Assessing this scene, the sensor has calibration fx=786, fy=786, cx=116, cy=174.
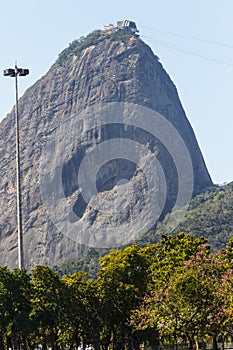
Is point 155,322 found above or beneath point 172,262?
beneath

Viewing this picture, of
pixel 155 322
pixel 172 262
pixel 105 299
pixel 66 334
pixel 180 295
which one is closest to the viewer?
pixel 180 295

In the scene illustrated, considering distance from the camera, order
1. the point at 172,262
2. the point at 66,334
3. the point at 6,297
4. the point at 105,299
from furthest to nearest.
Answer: the point at 66,334
the point at 105,299
the point at 6,297
the point at 172,262

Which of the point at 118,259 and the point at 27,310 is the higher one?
the point at 118,259

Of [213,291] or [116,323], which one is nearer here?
[213,291]

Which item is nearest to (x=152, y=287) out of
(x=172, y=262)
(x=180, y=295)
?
(x=172, y=262)

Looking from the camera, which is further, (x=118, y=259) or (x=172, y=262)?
(x=118, y=259)

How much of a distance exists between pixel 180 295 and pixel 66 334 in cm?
2922

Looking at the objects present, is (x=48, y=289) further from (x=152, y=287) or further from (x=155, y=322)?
(x=155, y=322)

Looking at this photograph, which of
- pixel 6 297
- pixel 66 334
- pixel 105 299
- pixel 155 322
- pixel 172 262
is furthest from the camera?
pixel 66 334

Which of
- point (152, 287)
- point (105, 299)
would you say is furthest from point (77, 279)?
point (152, 287)

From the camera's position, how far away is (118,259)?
68938 mm

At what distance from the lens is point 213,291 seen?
48.4 m

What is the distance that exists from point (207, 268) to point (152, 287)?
44.9ft

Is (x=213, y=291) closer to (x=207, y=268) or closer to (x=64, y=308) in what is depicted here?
(x=207, y=268)
